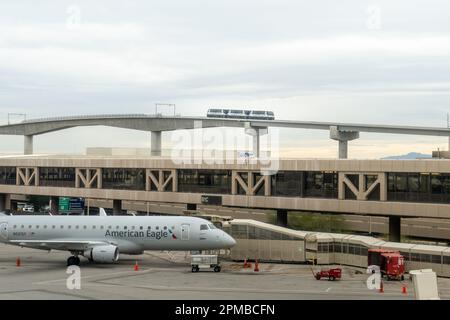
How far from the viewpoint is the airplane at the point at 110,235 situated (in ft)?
168

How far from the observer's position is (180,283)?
43500 mm

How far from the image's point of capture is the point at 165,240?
51.9m

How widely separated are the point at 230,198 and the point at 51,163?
31.8 metres

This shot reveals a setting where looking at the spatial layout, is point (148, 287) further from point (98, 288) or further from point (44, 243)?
point (44, 243)

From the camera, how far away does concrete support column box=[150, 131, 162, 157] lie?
130 metres

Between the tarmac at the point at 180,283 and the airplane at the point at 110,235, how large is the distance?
1571mm

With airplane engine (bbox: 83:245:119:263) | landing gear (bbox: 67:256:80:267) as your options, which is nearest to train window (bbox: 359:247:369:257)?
airplane engine (bbox: 83:245:119:263)

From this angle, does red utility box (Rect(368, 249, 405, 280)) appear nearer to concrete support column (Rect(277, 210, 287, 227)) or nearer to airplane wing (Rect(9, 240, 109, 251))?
concrete support column (Rect(277, 210, 287, 227))

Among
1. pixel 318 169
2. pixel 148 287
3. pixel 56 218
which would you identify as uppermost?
pixel 318 169

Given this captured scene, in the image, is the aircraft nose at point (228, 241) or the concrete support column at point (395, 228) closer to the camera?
the aircraft nose at point (228, 241)

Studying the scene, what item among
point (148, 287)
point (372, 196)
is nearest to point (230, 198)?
point (372, 196)

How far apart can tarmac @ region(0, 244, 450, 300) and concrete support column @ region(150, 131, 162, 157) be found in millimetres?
72914

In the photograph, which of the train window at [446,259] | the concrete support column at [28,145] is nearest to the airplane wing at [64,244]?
the train window at [446,259]

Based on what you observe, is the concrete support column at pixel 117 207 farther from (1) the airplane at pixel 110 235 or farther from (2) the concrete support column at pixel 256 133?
(2) the concrete support column at pixel 256 133
